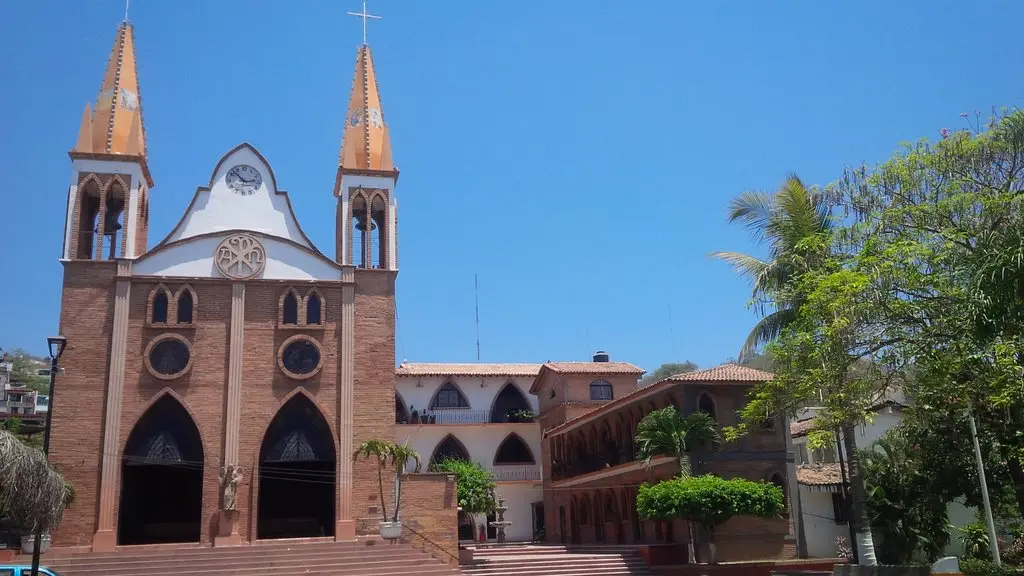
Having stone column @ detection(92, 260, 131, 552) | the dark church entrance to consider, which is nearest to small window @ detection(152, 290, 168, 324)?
stone column @ detection(92, 260, 131, 552)

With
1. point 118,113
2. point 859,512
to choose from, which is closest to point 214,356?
point 118,113

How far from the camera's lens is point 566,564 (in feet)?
87.5

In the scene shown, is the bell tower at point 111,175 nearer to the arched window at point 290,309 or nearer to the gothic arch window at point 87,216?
the gothic arch window at point 87,216

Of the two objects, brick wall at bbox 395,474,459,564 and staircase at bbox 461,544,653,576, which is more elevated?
brick wall at bbox 395,474,459,564

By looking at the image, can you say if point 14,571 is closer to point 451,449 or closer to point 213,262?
point 213,262

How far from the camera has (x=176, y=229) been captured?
28.4 meters

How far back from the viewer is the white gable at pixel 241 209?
2859cm

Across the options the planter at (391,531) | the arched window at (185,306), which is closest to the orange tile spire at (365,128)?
the arched window at (185,306)

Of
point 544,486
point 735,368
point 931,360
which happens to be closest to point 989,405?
point 931,360

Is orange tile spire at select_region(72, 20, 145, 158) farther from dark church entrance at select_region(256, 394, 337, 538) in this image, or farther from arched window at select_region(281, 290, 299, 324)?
dark church entrance at select_region(256, 394, 337, 538)

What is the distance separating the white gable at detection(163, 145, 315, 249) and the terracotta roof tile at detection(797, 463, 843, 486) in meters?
17.7

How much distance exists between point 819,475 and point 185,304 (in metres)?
21.1

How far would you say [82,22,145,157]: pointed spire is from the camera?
28625 mm

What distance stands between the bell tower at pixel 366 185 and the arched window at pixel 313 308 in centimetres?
160
